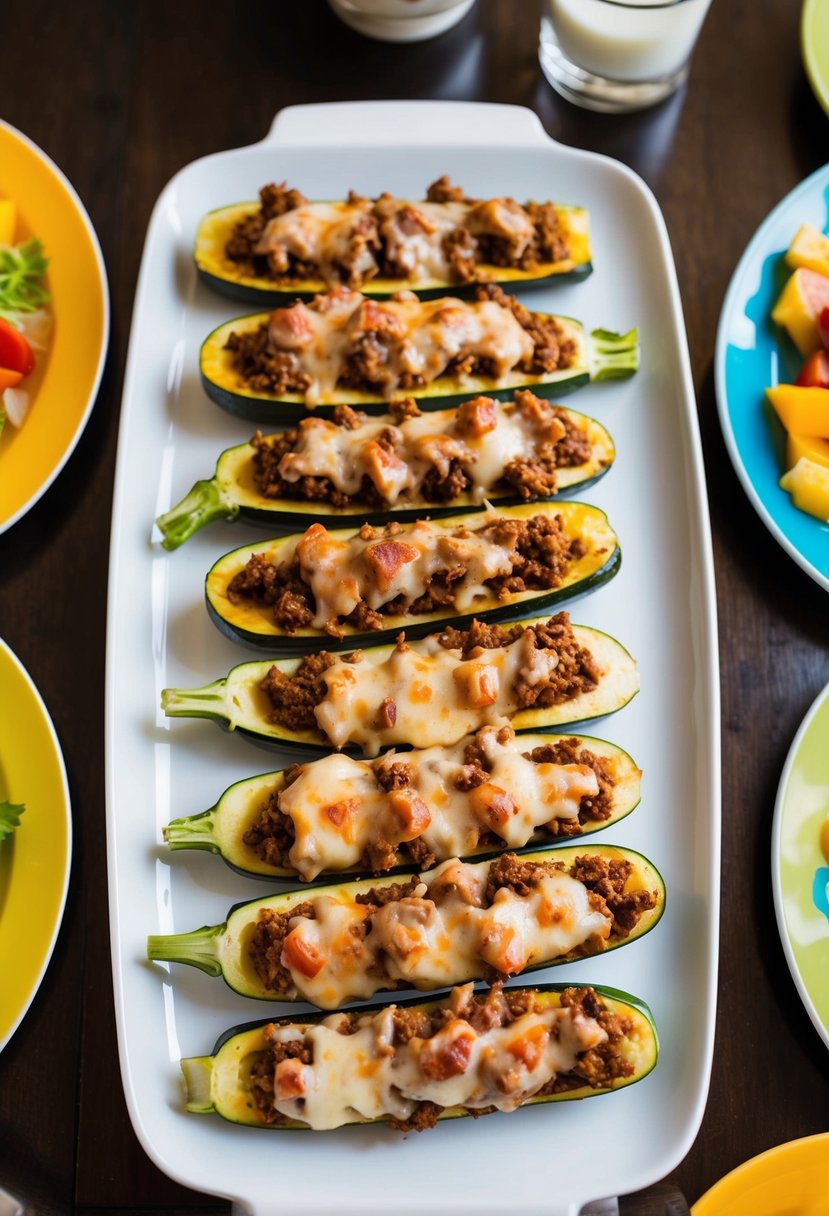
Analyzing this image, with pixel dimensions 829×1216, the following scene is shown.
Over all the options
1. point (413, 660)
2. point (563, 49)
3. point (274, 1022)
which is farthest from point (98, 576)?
point (563, 49)

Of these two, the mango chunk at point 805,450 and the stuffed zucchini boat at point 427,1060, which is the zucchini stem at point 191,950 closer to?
the stuffed zucchini boat at point 427,1060

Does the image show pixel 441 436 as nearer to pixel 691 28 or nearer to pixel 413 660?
pixel 413 660

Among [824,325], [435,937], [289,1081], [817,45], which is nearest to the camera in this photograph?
[289,1081]

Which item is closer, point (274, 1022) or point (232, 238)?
point (274, 1022)

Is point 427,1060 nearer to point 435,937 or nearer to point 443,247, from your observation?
point 435,937

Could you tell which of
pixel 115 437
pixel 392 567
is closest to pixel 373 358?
pixel 392 567

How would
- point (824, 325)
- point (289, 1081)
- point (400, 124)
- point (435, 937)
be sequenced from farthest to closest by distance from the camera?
point (400, 124) < point (824, 325) < point (435, 937) < point (289, 1081)

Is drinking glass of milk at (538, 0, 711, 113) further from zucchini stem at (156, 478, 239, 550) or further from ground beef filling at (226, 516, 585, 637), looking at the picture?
zucchini stem at (156, 478, 239, 550)

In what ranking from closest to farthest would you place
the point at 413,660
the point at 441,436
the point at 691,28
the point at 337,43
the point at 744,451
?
the point at 413,660, the point at 441,436, the point at 744,451, the point at 691,28, the point at 337,43
